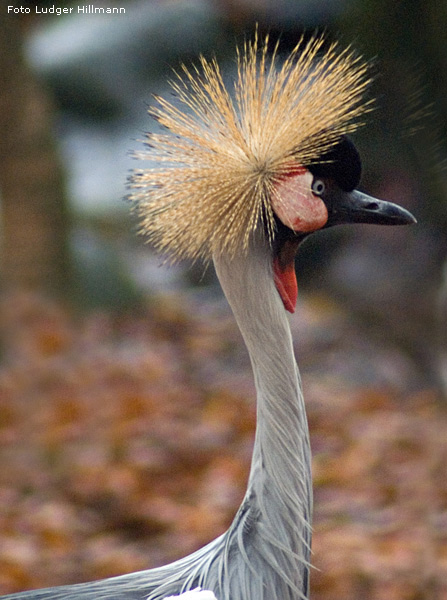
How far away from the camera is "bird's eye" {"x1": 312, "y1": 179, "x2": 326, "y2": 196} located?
1048mm

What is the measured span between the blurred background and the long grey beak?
0.74ft

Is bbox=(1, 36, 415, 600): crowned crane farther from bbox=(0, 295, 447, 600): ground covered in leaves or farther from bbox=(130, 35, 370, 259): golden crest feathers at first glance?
bbox=(0, 295, 447, 600): ground covered in leaves

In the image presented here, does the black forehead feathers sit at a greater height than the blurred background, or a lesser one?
lesser

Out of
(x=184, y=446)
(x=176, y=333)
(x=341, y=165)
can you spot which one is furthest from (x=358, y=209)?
(x=176, y=333)

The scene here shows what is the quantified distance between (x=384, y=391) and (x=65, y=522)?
142cm

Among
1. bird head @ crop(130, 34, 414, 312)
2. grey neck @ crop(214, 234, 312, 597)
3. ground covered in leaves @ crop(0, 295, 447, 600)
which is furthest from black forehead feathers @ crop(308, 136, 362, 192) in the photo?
ground covered in leaves @ crop(0, 295, 447, 600)

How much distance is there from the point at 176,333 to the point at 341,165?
291 cm

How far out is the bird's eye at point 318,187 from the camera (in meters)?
1.05

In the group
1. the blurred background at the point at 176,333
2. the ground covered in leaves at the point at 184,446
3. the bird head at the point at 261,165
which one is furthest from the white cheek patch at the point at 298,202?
the ground covered in leaves at the point at 184,446

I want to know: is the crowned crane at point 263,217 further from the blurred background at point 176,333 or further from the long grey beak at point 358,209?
the blurred background at point 176,333

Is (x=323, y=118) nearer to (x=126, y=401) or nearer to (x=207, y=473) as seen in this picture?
(x=207, y=473)

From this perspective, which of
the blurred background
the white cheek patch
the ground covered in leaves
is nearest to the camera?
the white cheek patch

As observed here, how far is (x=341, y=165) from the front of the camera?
1.05 metres

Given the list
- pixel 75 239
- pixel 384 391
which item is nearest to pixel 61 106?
pixel 75 239
